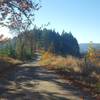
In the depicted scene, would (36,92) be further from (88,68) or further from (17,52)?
(17,52)

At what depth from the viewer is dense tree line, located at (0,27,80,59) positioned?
7275cm

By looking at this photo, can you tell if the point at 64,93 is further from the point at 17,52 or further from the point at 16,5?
the point at 17,52

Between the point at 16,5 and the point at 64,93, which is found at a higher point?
the point at 16,5

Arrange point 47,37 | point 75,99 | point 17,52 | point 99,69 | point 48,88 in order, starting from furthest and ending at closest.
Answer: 1. point 47,37
2. point 17,52
3. point 99,69
4. point 48,88
5. point 75,99

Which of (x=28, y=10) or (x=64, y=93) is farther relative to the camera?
(x=28, y=10)

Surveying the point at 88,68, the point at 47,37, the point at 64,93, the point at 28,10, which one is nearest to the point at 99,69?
the point at 88,68

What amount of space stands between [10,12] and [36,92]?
36.0 ft

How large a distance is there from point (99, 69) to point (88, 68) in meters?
0.87

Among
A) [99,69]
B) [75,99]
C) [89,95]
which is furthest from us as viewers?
[99,69]

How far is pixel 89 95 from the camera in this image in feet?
46.7

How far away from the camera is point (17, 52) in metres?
72.6

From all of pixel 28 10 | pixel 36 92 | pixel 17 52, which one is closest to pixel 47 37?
pixel 17 52

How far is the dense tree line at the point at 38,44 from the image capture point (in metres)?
72.8

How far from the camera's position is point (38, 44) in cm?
13100
